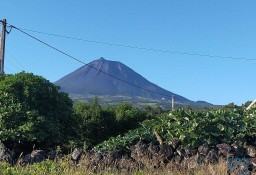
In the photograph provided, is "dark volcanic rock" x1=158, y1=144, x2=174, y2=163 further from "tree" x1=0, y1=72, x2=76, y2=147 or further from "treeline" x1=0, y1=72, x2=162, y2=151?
"tree" x1=0, y1=72, x2=76, y2=147

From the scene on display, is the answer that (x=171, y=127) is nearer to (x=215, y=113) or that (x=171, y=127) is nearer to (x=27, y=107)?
(x=215, y=113)

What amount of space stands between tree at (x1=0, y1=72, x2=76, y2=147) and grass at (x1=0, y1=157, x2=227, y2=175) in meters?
2.75

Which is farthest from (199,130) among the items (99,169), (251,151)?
(99,169)

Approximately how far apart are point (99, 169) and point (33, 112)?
340 centimetres

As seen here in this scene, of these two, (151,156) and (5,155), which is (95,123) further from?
(151,156)

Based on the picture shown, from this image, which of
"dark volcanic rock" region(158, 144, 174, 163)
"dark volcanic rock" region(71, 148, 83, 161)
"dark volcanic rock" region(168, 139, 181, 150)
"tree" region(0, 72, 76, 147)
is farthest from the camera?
"tree" region(0, 72, 76, 147)

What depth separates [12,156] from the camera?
1027 cm

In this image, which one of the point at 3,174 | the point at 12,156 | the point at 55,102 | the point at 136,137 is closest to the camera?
the point at 3,174

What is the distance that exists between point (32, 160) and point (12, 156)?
781mm

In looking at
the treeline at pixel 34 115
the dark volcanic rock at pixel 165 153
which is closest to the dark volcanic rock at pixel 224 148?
the dark volcanic rock at pixel 165 153

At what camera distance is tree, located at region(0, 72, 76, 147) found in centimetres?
1151

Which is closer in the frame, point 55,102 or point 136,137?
point 136,137

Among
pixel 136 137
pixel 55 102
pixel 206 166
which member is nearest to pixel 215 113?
pixel 136 137

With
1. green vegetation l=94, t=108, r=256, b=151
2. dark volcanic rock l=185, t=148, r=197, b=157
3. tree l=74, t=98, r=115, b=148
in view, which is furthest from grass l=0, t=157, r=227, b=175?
tree l=74, t=98, r=115, b=148
